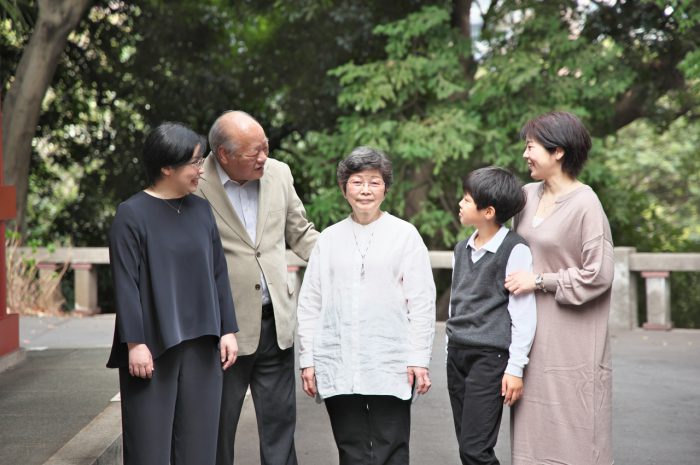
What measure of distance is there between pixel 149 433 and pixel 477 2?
45.3 feet

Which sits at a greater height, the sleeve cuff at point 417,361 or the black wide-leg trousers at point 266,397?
the sleeve cuff at point 417,361

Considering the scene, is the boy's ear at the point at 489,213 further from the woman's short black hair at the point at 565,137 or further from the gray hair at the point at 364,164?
the gray hair at the point at 364,164

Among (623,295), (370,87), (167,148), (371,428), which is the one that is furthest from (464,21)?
(167,148)

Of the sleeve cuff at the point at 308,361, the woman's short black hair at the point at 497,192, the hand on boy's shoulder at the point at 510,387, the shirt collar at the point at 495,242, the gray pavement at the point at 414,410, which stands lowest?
the gray pavement at the point at 414,410

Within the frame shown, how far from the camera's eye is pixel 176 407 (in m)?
4.25

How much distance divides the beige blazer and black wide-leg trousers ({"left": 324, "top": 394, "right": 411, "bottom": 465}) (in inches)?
17.1

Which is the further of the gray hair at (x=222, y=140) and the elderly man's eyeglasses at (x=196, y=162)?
the gray hair at (x=222, y=140)

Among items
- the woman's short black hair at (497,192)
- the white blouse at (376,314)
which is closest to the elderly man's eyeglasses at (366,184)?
the white blouse at (376,314)

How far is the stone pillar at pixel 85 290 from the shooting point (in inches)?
538

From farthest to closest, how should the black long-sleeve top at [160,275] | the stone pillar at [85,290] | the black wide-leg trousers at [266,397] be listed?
the stone pillar at [85,290], the black wide-leg trousers at [266,397], the black long-sleeve top at [160,275]

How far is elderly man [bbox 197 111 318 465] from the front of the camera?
464cm

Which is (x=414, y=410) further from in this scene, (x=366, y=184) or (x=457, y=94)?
(x=457, y=94)

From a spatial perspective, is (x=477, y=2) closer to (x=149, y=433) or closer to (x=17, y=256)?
(x=17, y=256)

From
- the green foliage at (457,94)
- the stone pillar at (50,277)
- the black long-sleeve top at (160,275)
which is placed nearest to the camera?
the black long-sleeve top at (160,275)
